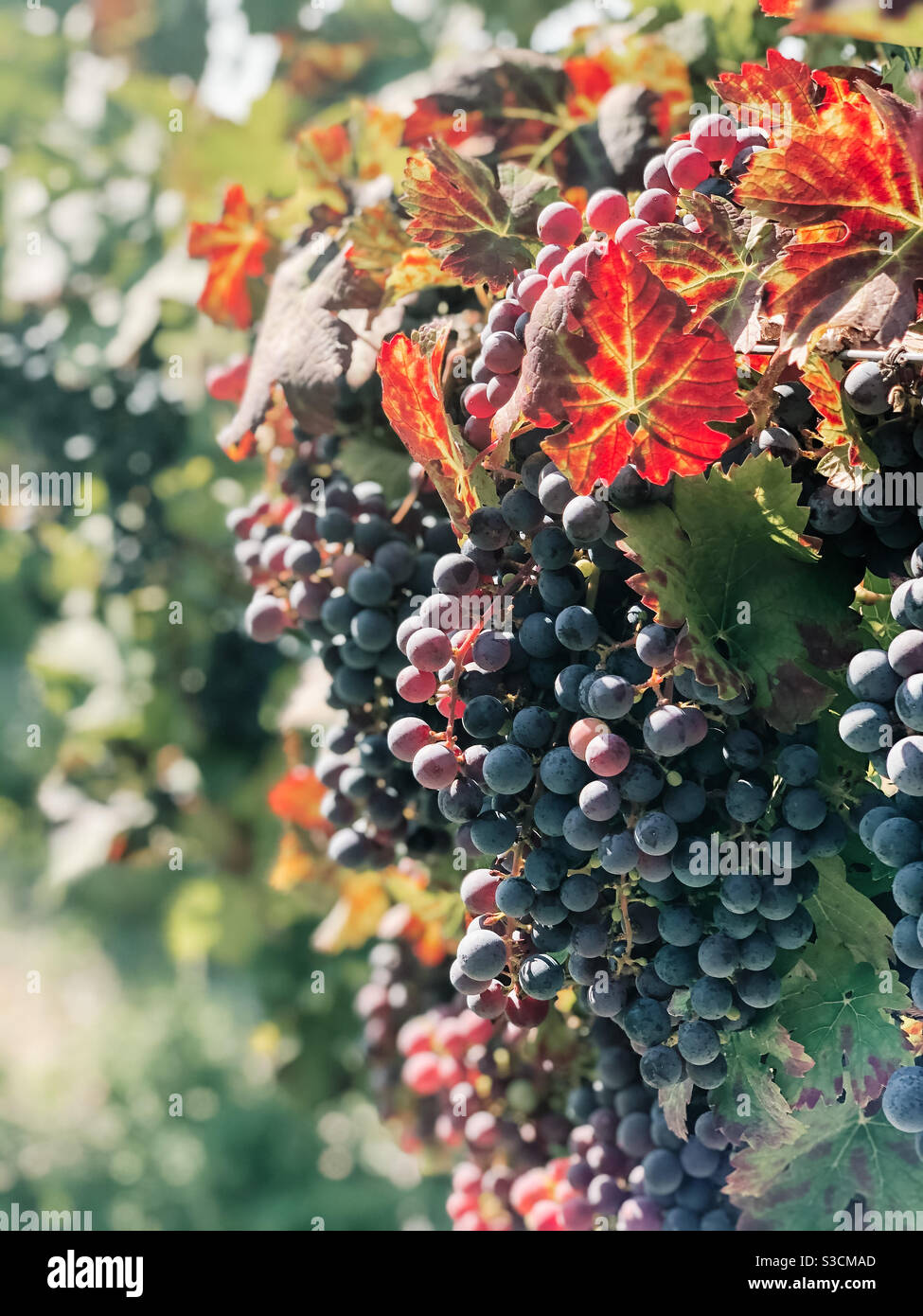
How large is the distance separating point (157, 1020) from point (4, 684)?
39.2 inches

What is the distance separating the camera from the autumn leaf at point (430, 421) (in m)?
0.65

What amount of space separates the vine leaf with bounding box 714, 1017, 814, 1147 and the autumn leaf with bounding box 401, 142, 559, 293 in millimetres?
476

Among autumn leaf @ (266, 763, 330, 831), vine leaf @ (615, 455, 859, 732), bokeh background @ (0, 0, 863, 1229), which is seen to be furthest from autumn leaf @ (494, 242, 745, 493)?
bokeh background @ (0, 0, 863, 1229)

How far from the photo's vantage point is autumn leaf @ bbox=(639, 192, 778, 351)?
24.1 inches

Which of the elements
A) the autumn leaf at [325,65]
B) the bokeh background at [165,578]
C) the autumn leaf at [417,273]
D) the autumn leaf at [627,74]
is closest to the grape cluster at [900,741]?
the autumn leaf at [417,273]

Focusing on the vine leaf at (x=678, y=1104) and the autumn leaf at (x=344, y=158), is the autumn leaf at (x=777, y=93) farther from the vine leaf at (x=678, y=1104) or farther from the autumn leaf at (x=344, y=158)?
the vine leaf at (x=678, y=1104)

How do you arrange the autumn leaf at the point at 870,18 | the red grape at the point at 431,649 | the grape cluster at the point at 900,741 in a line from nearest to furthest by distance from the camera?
the autumn leaf at the point at 870,18
the grape cluster at the point at 900,741
the red grape at the point at 431,649

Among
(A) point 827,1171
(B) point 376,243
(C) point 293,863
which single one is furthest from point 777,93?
(C) point 293,863

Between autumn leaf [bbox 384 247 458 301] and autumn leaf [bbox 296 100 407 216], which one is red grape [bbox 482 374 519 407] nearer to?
autumn leaf [bbox 384 247 458 301]

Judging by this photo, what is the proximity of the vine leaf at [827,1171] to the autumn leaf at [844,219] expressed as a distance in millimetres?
477

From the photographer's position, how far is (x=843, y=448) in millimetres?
604

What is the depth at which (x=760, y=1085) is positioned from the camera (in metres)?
0.67

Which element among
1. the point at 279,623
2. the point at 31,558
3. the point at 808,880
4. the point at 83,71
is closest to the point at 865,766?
the point at 808,880
